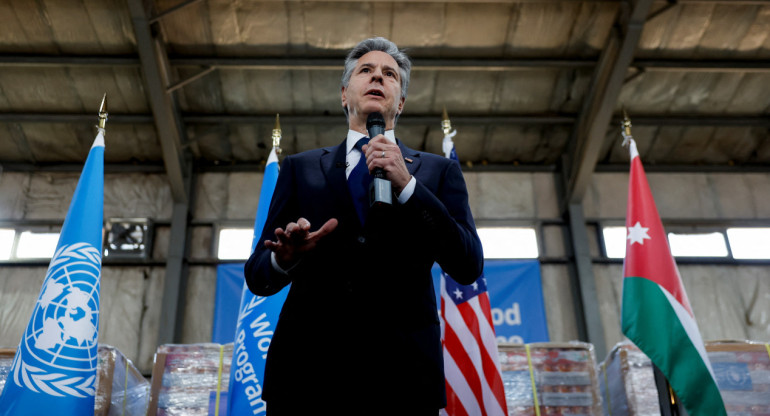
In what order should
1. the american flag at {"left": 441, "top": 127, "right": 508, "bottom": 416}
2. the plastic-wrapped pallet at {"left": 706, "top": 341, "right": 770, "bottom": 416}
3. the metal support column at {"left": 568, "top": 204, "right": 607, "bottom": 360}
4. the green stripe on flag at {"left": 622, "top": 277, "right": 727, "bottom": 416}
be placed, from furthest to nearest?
the metal support column at {"left": 568, "top": 204, "right": 607, "bottom": 360} < the plastic-wrapped pallet at {"left": 706, "top": 341, "right": 770, "bottom": 416} < the green stripe on flag at {"left": 622, "top": 277, "right": 727, "bottom": 416} < the american flag at {"left": 441, "top": 127, "right": 508, "bottom": 416}

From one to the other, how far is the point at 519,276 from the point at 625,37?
9.37ft

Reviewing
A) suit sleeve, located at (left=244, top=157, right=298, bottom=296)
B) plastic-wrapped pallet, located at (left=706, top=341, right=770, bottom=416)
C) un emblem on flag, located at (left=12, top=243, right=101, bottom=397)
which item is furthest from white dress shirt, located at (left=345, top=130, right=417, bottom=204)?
plastic-wrapped pallet, located at (left=706, top=341, right=770, bottom=416)

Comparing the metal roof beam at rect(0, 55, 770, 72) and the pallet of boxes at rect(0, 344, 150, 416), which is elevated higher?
the metal roof beam at rect(0, 55, 770, 72)

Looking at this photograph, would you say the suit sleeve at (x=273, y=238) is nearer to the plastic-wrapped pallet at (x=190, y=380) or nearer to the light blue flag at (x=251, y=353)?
the light blue flag at (x=251, y=353)

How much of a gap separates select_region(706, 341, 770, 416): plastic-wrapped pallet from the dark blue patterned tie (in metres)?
3.59

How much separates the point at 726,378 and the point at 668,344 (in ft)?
2.17

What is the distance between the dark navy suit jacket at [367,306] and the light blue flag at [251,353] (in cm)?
232

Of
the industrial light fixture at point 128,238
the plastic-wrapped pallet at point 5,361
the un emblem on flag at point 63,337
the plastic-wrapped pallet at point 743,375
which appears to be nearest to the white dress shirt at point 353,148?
the un emblem on flag at point 63,337

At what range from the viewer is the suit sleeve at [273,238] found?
1295mm

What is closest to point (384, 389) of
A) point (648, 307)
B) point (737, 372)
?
point (648, 307)

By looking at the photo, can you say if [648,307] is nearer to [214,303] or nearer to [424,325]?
[424,325]

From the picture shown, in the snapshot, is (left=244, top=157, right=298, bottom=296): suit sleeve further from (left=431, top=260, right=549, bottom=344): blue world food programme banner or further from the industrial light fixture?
the industrial light fixture

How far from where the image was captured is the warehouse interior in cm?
698

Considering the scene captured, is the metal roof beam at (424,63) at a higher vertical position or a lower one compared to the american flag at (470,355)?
higher
